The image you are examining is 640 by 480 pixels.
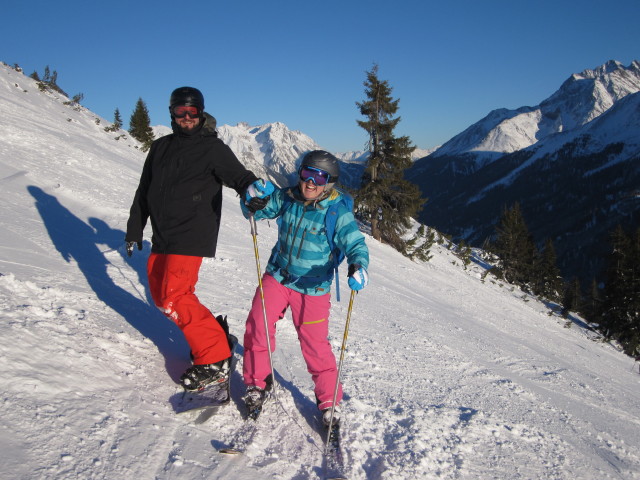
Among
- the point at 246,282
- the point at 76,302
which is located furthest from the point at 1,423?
the point at 246,282

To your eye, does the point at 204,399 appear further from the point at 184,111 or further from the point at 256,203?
the point at 184,111

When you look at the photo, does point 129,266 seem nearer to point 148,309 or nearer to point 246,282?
point 148,309

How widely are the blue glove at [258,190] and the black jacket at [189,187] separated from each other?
93 millimetres

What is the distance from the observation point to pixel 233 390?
3.64 meters

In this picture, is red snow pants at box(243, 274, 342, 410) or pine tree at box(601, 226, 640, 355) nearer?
red snow pants at box(243, 274, 342, 410)

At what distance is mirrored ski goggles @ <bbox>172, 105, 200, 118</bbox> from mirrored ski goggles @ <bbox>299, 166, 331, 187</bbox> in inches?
42.0

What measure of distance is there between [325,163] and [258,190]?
621 mm

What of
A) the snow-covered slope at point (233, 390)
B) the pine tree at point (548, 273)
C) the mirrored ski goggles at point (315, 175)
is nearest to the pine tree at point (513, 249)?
the pine tree at point (548, 273)

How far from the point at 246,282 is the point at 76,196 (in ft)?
13.7

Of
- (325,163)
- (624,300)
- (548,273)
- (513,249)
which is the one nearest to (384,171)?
(325,163)

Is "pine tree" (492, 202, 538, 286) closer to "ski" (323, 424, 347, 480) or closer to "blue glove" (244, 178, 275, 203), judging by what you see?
"ski" (323, 424, 347, 480)

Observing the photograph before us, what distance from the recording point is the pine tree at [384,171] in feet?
73.0

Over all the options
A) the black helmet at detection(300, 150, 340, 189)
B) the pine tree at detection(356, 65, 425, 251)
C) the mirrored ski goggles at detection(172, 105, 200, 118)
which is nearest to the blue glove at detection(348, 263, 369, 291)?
the black helmet at detection(300, 150, 340, 189)

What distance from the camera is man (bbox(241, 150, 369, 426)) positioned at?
3316mm
